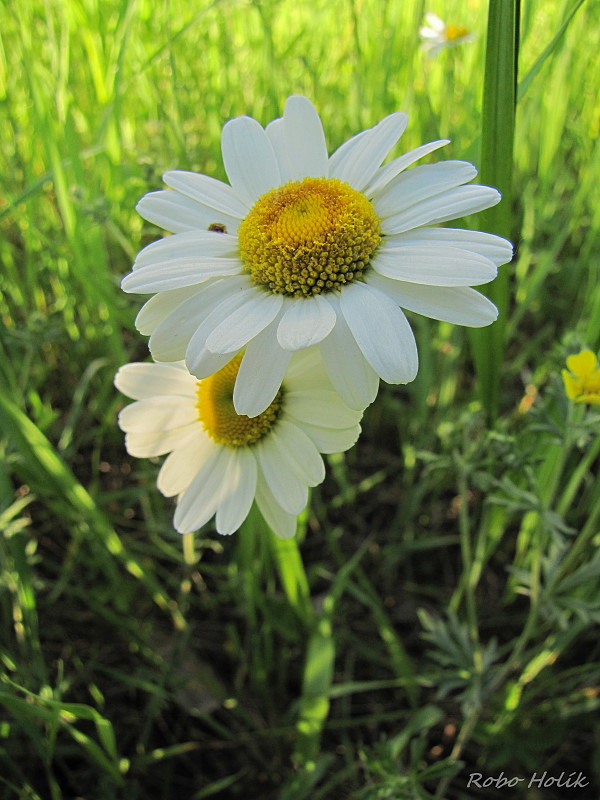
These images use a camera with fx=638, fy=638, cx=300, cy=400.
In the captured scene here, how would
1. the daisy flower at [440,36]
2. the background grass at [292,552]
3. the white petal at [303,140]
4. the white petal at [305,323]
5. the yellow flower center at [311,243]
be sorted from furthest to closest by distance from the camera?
the daisy flower at [440,36] → the background grass at [292,552] → the white petal at [303,140] → the yellow flower center at [311,243] → the white petal at [305,323]

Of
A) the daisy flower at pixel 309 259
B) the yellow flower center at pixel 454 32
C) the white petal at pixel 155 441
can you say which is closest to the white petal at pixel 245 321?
the daisy flower at pixel 309 259

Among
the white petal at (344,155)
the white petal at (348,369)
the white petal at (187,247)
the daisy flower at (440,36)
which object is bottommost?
the white petal at (348,369)

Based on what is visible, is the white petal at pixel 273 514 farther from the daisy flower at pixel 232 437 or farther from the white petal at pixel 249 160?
the white petal at pixel 249 160

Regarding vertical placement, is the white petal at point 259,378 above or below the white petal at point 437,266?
below

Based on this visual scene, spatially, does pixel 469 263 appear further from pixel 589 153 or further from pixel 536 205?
pixel 589 153

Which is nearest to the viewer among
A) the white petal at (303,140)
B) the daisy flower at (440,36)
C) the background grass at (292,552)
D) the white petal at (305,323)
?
the white petal at (305,323)

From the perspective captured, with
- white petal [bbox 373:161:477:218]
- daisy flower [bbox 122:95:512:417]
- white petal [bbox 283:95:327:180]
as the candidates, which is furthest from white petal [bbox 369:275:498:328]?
A: white petal [bbox 283:95:327:180]

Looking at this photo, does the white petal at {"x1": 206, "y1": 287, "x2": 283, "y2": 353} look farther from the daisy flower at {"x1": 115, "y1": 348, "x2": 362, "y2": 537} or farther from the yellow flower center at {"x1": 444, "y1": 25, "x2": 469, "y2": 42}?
the yellow flower center at {"x1": 444, "y1": 25, "x2": 469, "y2": 42}
